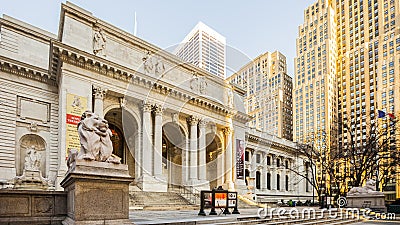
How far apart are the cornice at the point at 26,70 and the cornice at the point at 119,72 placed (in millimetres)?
2920

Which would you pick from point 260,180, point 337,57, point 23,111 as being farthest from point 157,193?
point 337,57

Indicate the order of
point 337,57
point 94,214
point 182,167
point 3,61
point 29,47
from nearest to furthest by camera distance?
point 94,214, point 3,61, point 29,47, point 182,167, point 337,57

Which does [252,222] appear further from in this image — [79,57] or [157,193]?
[79,57]

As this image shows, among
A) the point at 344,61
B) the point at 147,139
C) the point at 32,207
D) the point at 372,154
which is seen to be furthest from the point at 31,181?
the point at 344,61

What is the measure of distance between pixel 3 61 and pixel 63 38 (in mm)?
4521

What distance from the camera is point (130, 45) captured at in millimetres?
33531

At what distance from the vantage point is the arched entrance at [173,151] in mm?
39344

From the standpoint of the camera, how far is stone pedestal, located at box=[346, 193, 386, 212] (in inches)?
1059

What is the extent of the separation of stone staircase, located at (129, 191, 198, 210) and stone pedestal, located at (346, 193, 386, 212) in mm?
11761

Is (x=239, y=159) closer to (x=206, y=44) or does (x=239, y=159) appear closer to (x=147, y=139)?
(x=147, y=139)

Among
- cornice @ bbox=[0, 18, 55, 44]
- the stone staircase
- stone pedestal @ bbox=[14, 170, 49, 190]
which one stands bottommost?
the stone staircase

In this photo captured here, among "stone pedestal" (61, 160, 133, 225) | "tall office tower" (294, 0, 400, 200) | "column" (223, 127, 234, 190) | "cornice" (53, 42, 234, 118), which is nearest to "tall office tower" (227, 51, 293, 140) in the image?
"cornice" (53, 42, 234, 118)

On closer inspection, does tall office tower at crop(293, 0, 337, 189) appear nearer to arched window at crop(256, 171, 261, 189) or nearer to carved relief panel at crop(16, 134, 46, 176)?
arched window at crop(256, 171, 261, 189)

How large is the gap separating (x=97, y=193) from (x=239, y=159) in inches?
1410
